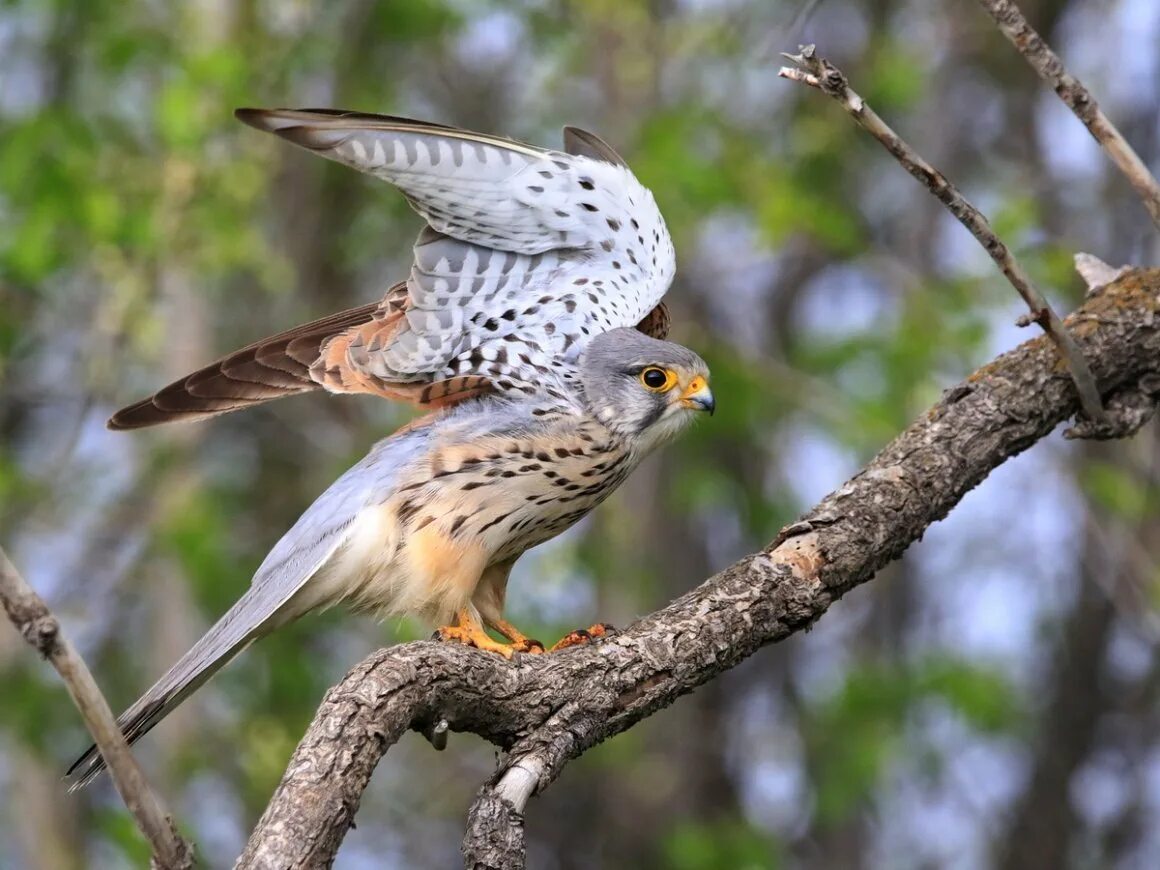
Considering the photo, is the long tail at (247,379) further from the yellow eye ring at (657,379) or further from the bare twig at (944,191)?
the bare twig at (944,191)

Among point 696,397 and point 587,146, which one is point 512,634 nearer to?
point 696,397

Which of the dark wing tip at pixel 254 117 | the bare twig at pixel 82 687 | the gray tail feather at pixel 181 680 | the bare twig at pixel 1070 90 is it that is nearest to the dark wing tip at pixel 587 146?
the dark wing tip at pixel 254 117

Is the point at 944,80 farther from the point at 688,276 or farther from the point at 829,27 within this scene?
the point at 688,276

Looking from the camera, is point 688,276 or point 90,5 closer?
point 90,5

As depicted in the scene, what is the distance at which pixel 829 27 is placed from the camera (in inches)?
→ 393

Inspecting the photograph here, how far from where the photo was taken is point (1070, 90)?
3328 mm

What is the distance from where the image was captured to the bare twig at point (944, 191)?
2924 millimetres

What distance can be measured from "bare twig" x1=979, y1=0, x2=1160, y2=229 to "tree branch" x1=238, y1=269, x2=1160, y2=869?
39 centimetres

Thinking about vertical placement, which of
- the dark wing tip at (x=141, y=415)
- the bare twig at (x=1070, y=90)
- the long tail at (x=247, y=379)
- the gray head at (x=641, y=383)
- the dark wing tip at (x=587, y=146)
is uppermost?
the bare twig at (x=1070, y=90)

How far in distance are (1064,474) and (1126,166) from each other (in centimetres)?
540

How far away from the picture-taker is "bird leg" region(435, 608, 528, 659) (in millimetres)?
3614

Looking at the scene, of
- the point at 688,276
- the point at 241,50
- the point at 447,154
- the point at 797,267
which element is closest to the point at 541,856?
the point at 688,276

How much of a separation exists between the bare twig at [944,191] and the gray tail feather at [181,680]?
192 cm

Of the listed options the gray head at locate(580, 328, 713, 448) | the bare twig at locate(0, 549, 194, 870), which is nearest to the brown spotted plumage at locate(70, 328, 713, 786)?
the gray head at locate(580, 328, 713, 448)
